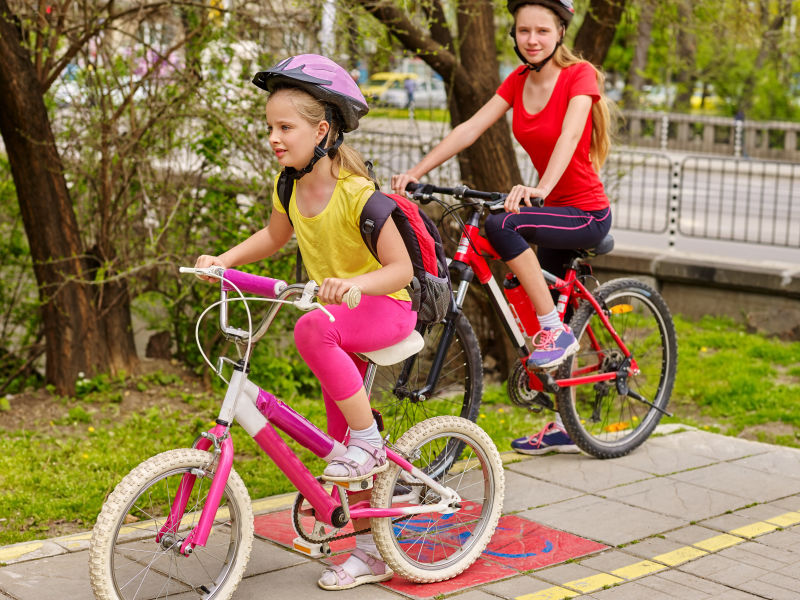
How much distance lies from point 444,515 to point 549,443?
5.23 feet

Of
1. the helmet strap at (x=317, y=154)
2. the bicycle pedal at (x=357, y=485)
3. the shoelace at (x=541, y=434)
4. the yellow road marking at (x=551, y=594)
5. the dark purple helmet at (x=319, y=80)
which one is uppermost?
the dark purple helmet at (x=319, y=80)

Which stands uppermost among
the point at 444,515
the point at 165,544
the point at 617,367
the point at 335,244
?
the point at 335,244

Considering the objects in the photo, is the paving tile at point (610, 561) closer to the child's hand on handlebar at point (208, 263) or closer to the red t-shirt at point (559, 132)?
the red t-shirt at point (559, 132)

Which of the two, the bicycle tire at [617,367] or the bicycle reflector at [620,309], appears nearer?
the bicycle tire at [617,367]

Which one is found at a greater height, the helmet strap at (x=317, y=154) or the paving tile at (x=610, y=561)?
the helmet strap at (x=317, y=154)

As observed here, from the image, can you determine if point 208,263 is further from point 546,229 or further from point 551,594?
point 546,229

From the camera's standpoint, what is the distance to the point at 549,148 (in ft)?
17.2

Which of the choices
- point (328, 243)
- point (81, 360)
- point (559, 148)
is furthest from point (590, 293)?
point (81, 360)

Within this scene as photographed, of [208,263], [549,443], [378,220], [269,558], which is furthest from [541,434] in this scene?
[208,263]

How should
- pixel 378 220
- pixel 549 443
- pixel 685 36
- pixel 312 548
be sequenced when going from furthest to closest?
pixel 685 36 < pixel 549 443 < pixel 312 548 < pixel 378 220

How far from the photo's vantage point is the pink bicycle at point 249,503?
3.58 metres

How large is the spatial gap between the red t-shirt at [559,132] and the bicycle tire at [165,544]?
2.26 metres

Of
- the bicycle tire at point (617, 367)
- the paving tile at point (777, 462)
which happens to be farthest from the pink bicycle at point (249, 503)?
the paving tile at point (777, 462)

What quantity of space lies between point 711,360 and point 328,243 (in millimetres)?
5202
